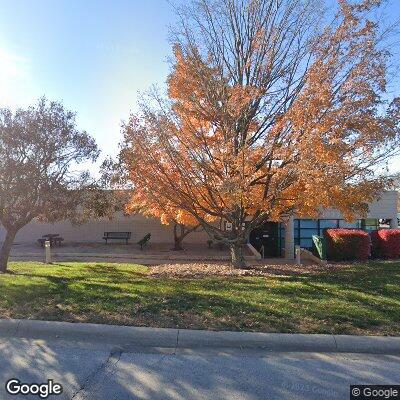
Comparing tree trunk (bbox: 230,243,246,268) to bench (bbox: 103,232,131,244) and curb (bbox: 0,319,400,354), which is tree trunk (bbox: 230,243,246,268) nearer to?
curb (bbox: 0,319,400,354)

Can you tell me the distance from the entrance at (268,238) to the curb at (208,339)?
17492mm

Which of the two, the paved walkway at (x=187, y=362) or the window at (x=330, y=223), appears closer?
the paved walkway at (x=187, y=362)

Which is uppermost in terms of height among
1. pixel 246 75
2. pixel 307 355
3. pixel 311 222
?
pixel 246 75

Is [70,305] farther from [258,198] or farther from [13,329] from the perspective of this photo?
[258,198]

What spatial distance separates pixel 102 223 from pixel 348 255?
53.5ft

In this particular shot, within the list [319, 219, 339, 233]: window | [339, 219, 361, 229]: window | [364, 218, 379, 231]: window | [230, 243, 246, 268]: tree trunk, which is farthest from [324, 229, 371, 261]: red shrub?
[364, 218, 379, 231]: window

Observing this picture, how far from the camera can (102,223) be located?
90.7ft

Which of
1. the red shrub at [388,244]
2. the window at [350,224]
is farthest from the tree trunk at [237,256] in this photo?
the window at [350,224]

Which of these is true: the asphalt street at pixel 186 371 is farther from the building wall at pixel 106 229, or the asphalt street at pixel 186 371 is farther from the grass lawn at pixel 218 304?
the building wall at pixel 106 229

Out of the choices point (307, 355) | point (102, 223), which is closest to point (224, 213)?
point (307, 355)

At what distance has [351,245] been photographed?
16750 millimetres

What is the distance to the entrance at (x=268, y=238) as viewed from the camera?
22609 millimetres

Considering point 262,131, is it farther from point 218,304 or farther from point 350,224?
point 350,224

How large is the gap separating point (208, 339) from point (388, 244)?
14.2 metres
